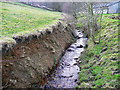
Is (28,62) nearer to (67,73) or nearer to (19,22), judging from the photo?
(67,73)

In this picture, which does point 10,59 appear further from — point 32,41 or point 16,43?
point 32,41

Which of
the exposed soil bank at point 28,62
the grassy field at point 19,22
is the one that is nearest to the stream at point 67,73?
the exposed soil bank at point 28,62

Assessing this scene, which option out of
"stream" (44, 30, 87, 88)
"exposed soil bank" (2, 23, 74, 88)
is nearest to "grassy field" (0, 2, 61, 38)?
"exposed soil bank" (2, 23, 74, 88)

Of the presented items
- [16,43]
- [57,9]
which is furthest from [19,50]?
[57,9]

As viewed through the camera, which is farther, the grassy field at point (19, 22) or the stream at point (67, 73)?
the grassy field at point (19, 22)

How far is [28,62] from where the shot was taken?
11453 millimetres

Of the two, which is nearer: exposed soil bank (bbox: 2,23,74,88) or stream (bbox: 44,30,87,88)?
exposed soil bank (bbox: 2,23,74,88)

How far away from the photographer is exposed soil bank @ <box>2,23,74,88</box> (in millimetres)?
9555

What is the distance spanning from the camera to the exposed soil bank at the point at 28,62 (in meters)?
9.55

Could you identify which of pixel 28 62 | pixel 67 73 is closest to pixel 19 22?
→ pixel 28 62

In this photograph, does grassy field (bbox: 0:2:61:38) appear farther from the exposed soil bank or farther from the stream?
the stream

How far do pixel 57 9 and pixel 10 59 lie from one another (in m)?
51.0

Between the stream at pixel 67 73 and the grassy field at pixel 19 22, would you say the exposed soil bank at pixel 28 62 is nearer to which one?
the stream at pixel 67 73

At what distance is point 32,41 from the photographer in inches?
546
